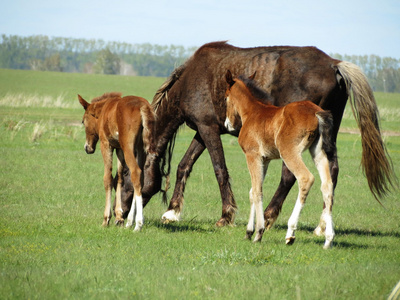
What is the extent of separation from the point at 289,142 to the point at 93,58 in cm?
15684

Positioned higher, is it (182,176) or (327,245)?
(327,245)

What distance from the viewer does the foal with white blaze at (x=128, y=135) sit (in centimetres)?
752

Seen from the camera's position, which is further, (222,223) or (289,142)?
(222,223)

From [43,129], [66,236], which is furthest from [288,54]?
[43,129]

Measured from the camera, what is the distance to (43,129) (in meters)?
22.5

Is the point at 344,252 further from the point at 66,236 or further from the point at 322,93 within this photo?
the point at 66,236

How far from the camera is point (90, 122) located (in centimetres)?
856

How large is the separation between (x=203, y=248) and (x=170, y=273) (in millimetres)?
1451

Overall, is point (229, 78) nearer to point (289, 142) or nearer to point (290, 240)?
point (289, 142)

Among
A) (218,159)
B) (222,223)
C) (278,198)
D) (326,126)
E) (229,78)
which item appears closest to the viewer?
(326,126)

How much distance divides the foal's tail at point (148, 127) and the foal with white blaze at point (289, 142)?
4.18 feet

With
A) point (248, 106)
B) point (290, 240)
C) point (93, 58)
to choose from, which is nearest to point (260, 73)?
point (248, 106)

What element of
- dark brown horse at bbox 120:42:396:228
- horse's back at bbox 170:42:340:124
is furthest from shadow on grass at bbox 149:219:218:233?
horse's back at bbox 170:42:340:124

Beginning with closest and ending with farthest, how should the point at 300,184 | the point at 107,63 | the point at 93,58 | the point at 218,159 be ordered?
the point at 300,184
the point at 218,159
the point at 107,63
the point at 93,58
